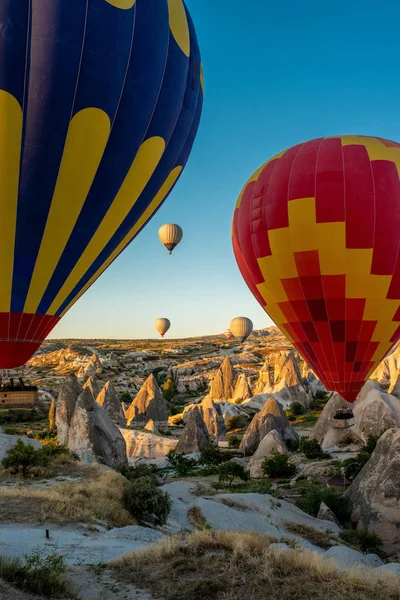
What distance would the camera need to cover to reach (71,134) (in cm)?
966

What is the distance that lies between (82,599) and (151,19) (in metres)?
10.5

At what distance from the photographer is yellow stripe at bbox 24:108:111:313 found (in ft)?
32.0

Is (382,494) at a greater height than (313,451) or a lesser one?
greater

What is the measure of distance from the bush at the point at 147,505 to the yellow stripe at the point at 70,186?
5.79 metres

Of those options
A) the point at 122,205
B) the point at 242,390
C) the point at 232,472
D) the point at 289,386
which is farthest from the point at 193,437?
the point at 242,390

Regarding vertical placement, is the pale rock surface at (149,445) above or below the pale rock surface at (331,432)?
below

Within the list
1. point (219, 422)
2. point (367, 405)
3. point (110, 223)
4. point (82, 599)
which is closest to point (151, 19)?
point (110, 223)

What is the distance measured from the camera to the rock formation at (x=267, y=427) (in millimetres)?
31500

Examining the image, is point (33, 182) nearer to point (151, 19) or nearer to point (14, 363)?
point (14, 363)

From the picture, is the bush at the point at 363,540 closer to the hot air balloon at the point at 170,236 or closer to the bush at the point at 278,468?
the bush at the point at 278,468

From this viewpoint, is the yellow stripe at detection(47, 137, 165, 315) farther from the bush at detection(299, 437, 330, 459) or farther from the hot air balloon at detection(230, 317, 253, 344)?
the hot air balloon at detection(230, 317, 253, 344)

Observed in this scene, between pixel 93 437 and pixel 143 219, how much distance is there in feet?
42.5

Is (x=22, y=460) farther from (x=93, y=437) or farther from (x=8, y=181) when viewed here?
(x=8, y=181)

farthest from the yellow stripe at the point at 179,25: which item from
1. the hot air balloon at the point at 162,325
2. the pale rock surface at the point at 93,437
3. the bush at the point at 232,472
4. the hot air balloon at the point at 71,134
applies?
the hot air balloon at the point at 162,325
